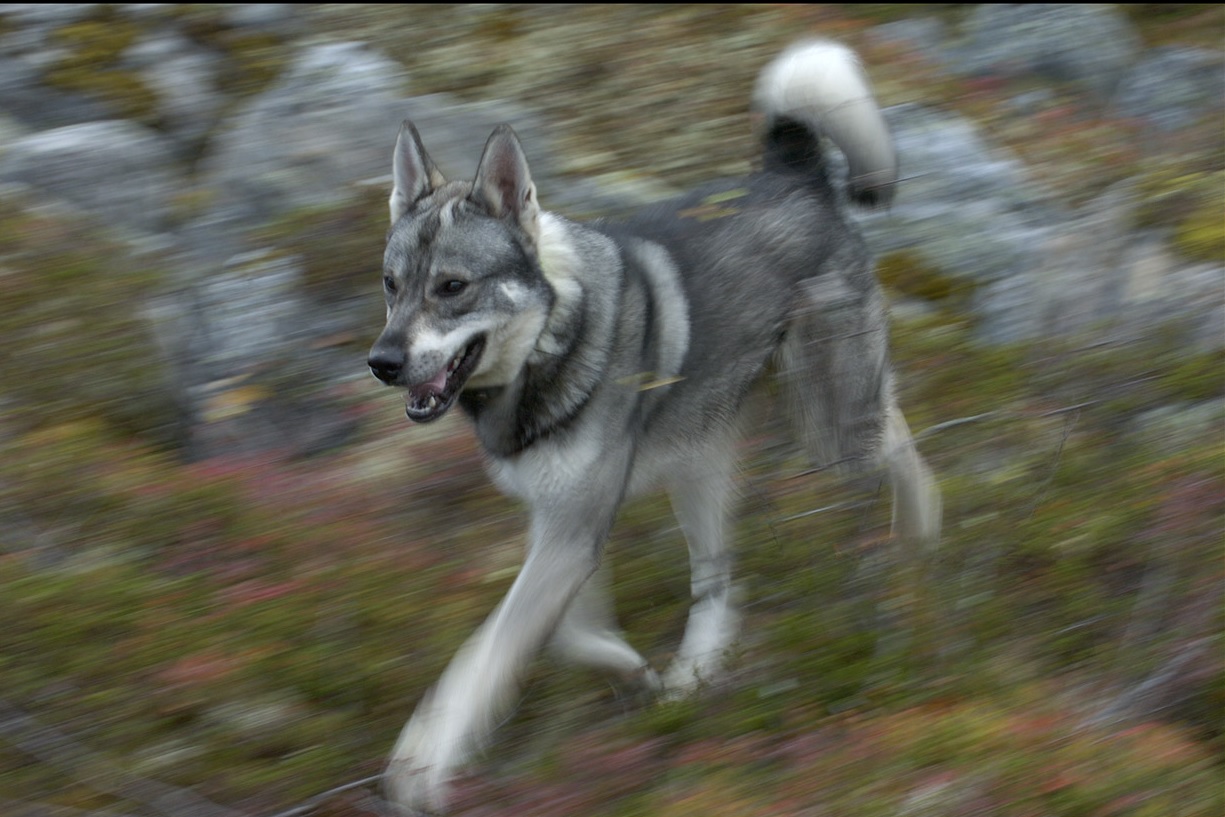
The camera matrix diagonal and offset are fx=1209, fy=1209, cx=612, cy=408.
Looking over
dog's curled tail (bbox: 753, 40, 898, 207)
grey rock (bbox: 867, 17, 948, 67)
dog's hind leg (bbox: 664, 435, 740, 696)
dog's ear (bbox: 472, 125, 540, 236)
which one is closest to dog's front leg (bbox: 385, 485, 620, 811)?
dog's hind leg (bbox: 664, 435, 740, 696)

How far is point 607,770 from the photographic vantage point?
11.8ft

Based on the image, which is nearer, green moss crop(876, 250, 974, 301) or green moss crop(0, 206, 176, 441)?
green moss crop(0, 206, 176, 441)

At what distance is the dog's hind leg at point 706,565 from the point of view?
423 centimetres

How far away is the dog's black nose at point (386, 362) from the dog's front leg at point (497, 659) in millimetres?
666

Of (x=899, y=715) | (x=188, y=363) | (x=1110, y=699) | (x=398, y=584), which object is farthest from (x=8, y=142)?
(x=1110, y=699)

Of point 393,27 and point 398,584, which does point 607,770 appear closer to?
point 398,584

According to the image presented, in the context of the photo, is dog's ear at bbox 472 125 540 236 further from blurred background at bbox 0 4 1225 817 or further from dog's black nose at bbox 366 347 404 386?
blurred background at bbox 0 4 1225 817

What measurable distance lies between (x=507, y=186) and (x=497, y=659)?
58.9 inches

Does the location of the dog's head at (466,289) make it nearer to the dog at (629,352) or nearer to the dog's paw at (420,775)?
the dog at (629,352)

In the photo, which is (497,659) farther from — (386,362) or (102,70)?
(102,70)

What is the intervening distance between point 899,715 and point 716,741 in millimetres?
563

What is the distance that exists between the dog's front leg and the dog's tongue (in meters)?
0.53

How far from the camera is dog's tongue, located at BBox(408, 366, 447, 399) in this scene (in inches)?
144

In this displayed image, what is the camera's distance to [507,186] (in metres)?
3.90
